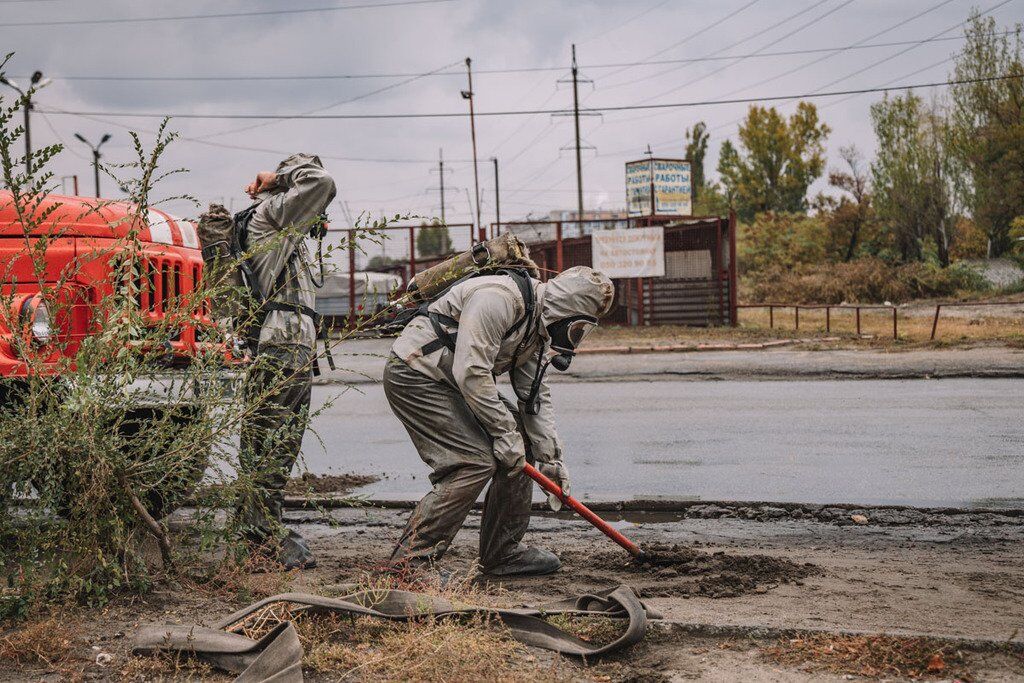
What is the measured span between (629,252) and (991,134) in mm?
18972

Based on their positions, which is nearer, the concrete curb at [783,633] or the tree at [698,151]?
the concrete curb at [783,633]

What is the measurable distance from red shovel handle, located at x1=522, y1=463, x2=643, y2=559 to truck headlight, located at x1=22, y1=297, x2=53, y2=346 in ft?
7.87

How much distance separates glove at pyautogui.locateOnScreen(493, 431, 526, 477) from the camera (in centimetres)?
462

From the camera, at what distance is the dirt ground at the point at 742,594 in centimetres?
355

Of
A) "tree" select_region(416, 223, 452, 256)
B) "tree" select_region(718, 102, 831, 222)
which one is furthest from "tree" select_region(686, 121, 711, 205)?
"tree" select_region(416, 223, 452, 256)

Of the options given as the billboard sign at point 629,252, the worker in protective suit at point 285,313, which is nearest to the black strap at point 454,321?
the worker in protective suit at point 285,313

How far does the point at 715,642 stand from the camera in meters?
3.87

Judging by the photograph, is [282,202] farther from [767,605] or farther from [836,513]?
[836,513]

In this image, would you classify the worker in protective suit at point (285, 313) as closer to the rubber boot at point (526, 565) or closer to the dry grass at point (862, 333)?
the rubber boot at point (526, 565)

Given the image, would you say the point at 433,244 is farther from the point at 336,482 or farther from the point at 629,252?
the point at 336,482

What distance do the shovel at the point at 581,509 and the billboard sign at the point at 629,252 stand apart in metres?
17.3

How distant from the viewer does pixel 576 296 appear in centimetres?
467

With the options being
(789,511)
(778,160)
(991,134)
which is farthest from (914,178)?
(789,511)

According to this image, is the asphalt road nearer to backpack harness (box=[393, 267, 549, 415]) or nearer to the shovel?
backpack harness (box=[393, 267, 549, 415])
